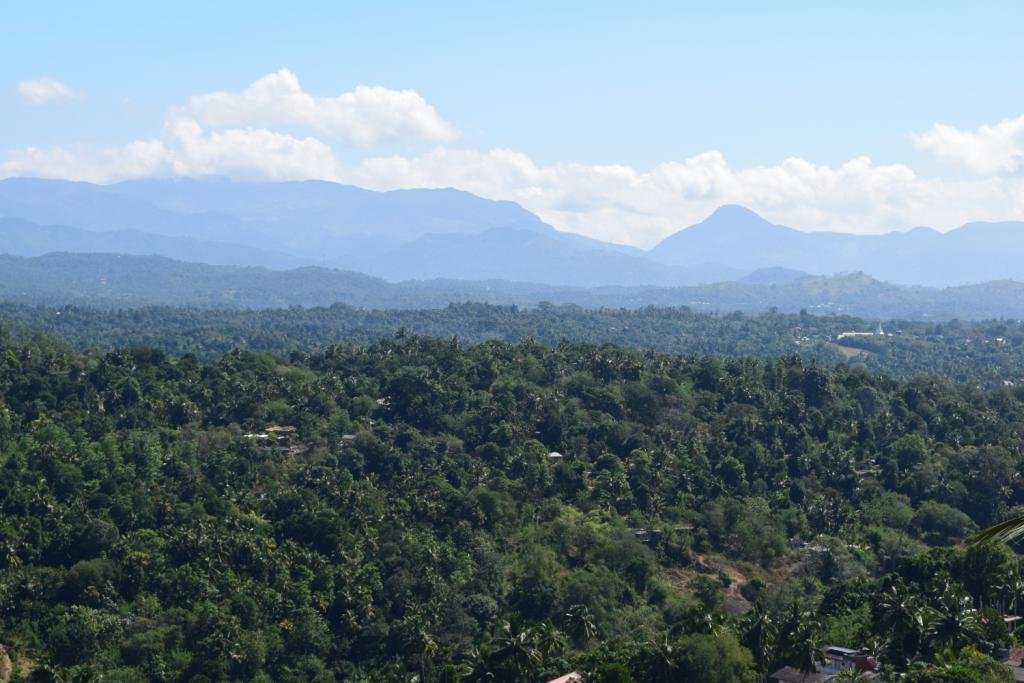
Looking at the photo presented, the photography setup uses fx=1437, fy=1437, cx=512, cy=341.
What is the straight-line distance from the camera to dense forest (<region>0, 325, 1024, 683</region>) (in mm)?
54250

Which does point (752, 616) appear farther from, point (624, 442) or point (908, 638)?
point (624, 442)

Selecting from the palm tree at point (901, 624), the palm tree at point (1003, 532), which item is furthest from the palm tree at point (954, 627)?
the palm tree at point (1003, 532)

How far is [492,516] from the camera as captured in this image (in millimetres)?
69625

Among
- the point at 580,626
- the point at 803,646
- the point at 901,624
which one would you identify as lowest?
the point at 580,626

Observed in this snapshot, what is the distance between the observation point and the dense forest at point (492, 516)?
178 ft

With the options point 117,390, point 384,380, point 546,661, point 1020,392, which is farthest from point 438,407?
point 1020,392

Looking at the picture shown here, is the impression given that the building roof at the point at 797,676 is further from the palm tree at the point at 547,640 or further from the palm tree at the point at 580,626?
the palm tree at the point at 580,626

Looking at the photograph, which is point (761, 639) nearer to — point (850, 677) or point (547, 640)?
point (850, 677)

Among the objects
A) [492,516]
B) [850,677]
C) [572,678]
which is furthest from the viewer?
[492,516]

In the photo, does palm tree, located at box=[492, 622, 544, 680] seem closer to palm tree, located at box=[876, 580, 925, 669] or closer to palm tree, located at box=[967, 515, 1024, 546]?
palm tree, located at box=[876, 580, 925, 669]

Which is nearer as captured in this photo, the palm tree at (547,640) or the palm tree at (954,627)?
the palm tree at (954,627)

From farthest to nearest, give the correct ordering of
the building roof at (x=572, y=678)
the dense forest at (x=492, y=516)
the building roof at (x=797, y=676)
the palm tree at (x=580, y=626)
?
the palm tree at (x=580, y=626), the dense forest at (x=492, y=516), the building roof at (x=797, y=676), the building roof at (x=572, y=678)

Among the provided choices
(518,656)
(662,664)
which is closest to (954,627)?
(662,664)

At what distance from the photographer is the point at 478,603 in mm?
62094
